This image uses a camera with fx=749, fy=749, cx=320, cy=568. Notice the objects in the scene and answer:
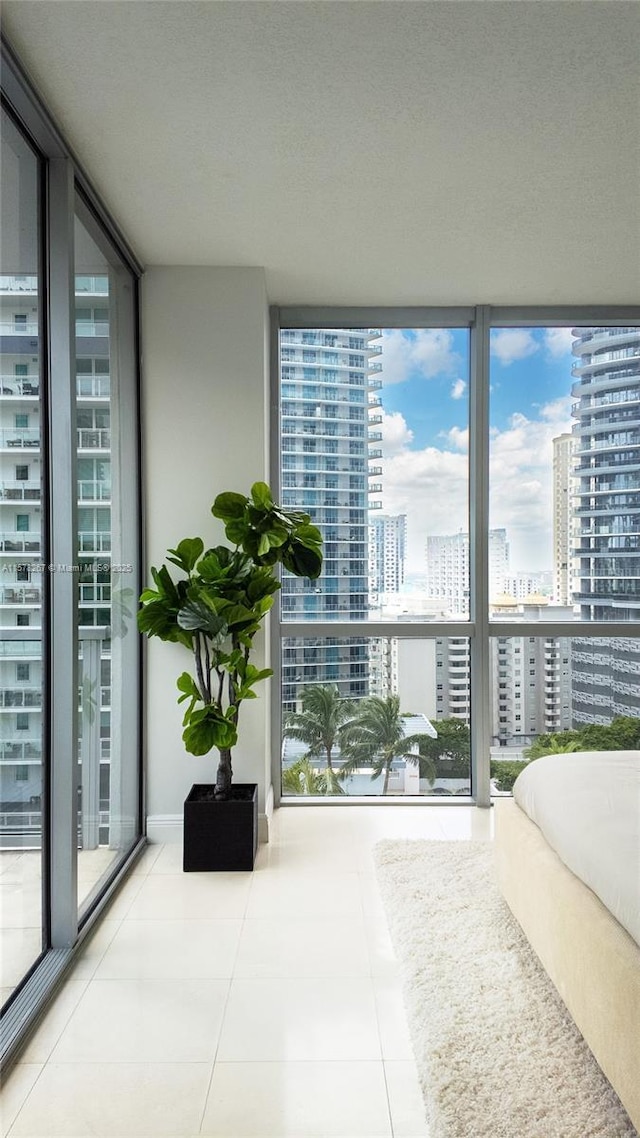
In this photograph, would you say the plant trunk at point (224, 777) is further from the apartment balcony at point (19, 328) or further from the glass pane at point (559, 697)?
the apartment balcony at point (19, 328)

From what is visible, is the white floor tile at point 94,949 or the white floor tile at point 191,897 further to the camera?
the white floor tile at point 191,897

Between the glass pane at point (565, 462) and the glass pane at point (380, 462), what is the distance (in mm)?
256

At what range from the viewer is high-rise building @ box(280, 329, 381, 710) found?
14.3 feet

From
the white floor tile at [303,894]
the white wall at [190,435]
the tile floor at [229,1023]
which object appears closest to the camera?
the tile floor at [229,1023]

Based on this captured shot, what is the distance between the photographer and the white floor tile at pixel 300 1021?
206 centimetres

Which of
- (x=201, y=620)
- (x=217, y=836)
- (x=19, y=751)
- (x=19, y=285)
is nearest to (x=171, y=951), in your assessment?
(x=217, y=836)

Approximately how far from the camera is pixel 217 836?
336 centimetres

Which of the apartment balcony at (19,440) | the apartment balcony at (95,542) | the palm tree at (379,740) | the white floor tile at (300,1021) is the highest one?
the apartment balcony at (19,440)

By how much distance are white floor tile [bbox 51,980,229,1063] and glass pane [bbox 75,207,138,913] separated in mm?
527

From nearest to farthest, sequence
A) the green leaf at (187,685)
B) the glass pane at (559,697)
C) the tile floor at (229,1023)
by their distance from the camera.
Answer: the tile floor at (229,1023)
the green leaf at (187,685)
the glass pane at (559,697)

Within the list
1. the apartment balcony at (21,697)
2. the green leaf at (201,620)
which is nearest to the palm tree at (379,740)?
the green leaf at (201,620)

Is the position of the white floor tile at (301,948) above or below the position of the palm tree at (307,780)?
below

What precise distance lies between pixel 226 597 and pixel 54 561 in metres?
1.03

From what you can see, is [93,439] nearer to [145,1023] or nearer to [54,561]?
[54,561]
